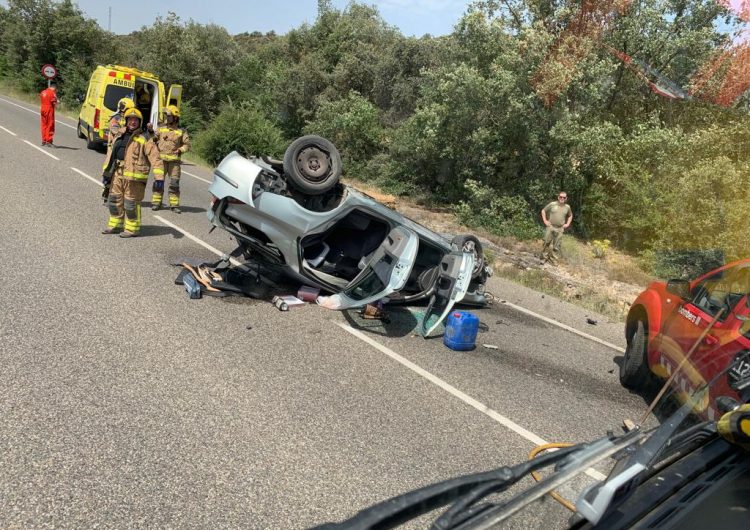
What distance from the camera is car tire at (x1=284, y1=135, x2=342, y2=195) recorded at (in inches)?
265

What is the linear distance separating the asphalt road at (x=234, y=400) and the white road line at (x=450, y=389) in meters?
0.02

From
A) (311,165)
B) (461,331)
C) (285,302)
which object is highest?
(311,165)

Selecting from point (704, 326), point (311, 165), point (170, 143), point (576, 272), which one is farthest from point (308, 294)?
point (576, 272)

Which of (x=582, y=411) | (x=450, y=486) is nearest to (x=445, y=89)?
(x=582, y=411)

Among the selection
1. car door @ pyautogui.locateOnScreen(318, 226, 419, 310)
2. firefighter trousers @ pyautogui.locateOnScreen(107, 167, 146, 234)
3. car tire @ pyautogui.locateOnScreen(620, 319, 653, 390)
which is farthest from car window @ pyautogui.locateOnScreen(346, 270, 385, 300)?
firefighter trousers @ pyautogui.locateOnScreen(107, 167, 146, 234)

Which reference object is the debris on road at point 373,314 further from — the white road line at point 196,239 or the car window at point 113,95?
the car window at point 113,95

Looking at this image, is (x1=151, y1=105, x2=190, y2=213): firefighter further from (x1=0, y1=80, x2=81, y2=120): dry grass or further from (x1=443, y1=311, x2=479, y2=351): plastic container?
(x1=0, y1=80, x2=81, y2=120): dry grass

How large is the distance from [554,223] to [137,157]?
8.54 metres

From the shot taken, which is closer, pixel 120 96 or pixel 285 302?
pixel 285 302

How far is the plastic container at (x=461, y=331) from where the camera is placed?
6066 mm

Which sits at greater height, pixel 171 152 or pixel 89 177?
pixel 171 152

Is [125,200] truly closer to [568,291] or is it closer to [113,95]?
[568,291]

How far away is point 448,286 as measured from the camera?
6156 millimetres

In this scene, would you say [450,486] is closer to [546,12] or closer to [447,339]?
[447,339]
